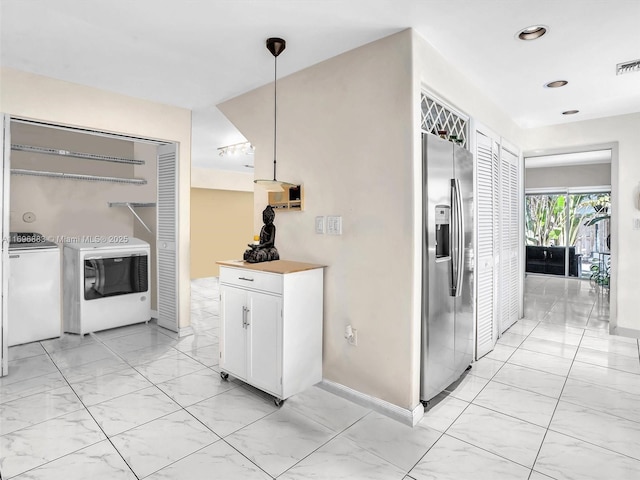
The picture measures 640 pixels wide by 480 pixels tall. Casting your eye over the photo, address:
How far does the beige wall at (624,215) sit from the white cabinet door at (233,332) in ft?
13.7

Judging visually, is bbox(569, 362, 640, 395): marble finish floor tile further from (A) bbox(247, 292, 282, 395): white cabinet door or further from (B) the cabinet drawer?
(B) the cabinet drawer

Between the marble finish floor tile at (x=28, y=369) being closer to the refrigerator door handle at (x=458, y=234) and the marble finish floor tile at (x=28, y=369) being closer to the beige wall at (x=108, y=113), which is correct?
the beige wall at (x=108, y=113)

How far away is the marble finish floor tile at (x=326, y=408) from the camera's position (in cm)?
229

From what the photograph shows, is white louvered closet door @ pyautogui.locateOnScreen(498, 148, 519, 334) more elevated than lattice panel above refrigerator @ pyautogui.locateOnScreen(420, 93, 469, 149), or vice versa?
lattice panel above refrigerator @ pyautogui.locateOnScreen(420, 93, 469, 149)

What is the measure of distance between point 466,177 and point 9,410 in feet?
11.8

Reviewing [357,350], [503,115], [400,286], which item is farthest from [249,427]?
[503,115]

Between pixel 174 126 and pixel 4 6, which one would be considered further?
pixel 174 126

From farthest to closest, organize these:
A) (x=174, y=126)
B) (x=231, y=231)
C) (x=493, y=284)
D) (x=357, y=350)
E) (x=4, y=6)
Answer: (x=231, y=231)
(x=174, y=126)
(x=493, y=284)
(x=357, y=350)
(x=4, y=6)

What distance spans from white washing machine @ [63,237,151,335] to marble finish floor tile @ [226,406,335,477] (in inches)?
107

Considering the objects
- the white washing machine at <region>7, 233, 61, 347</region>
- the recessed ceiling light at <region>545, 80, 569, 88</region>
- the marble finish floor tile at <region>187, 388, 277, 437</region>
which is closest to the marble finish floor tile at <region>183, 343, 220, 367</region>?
the marble finish floor tile at <region>187, 388, 277, 437</region>

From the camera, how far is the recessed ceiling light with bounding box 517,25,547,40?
7.48ft

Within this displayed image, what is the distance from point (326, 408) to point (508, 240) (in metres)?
2.81

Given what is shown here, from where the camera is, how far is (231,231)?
8266 mm

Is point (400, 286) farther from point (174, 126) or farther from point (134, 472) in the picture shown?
point (174, 126)
